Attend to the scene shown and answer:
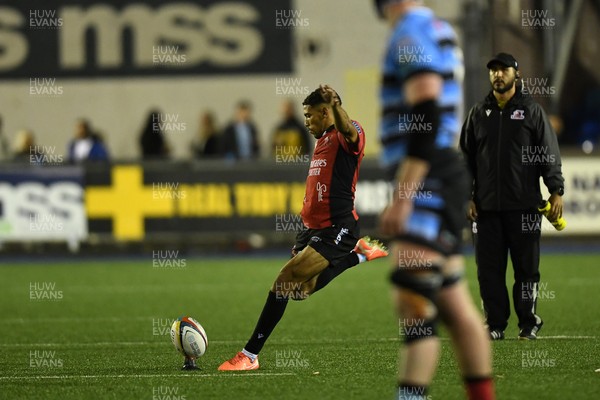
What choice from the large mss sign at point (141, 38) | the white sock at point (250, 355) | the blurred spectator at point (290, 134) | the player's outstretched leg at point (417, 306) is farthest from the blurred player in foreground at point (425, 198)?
the large mss sign at point (141, 38)

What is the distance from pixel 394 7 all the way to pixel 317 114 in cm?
316

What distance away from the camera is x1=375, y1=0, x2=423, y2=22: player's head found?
19.3 feet

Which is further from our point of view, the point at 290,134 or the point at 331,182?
the point at 290,134

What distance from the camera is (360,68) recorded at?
27188mm

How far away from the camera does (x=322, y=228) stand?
9094 mm

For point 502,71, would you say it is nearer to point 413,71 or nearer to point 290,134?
point 413,71

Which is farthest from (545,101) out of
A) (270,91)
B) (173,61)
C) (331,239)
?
(331,239)

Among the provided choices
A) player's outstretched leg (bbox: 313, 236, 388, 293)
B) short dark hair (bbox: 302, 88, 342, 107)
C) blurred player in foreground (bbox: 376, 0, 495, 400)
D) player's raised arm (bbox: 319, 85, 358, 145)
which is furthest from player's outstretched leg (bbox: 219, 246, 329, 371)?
blurred player in foreground (bbox: 376, 0, 495, 400)

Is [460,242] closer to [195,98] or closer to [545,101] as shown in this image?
[545,101]

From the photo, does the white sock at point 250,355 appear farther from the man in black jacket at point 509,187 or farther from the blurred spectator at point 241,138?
the blurred spectator at point 241,138

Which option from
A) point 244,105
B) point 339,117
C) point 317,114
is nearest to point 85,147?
point 244,105

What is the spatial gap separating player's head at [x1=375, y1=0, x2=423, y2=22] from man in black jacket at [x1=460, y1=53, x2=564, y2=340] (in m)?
4.42

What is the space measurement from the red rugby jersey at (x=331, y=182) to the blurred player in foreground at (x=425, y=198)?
3208 mm

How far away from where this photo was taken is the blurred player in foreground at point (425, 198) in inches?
222
